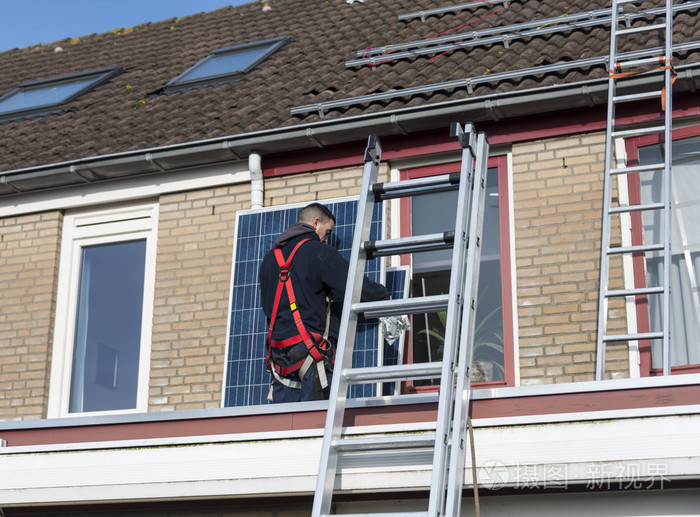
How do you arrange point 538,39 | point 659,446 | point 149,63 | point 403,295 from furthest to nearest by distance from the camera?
1. point 149,63
2. point 538,39
3. point 403,295
4. point 659,446

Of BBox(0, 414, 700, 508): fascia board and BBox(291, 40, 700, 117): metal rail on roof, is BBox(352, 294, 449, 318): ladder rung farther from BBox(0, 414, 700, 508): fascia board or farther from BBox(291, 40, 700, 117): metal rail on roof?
BBox(291, 40, 700, 117): metal rail on roof

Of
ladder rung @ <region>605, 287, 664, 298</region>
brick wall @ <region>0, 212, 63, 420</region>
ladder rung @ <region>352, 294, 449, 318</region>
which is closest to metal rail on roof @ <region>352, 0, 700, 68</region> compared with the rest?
ladder rung @ <region>605, 287, 664, 298</region>

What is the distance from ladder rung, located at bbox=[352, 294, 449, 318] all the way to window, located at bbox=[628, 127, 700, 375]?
254 cm

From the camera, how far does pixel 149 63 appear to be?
11.5 m

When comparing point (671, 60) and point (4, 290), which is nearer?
point (671, 60)

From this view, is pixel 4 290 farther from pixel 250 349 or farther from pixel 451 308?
pixel 451 308

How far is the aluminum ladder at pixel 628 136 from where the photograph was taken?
634cm

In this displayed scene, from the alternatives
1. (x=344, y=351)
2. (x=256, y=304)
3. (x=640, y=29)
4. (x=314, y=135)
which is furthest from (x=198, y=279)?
(x=640, y=29)

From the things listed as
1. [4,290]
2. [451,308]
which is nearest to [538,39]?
[451,308]

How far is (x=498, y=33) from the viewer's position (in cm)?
910

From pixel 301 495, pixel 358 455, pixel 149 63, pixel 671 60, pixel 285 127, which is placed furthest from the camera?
pixel 149 63

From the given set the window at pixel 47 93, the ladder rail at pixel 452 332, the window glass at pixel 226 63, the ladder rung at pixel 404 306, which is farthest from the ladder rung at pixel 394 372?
the window at pixel 47 93

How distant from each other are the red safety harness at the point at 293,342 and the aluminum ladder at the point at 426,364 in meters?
0.87

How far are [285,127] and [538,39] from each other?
Result: 2.38 meters
